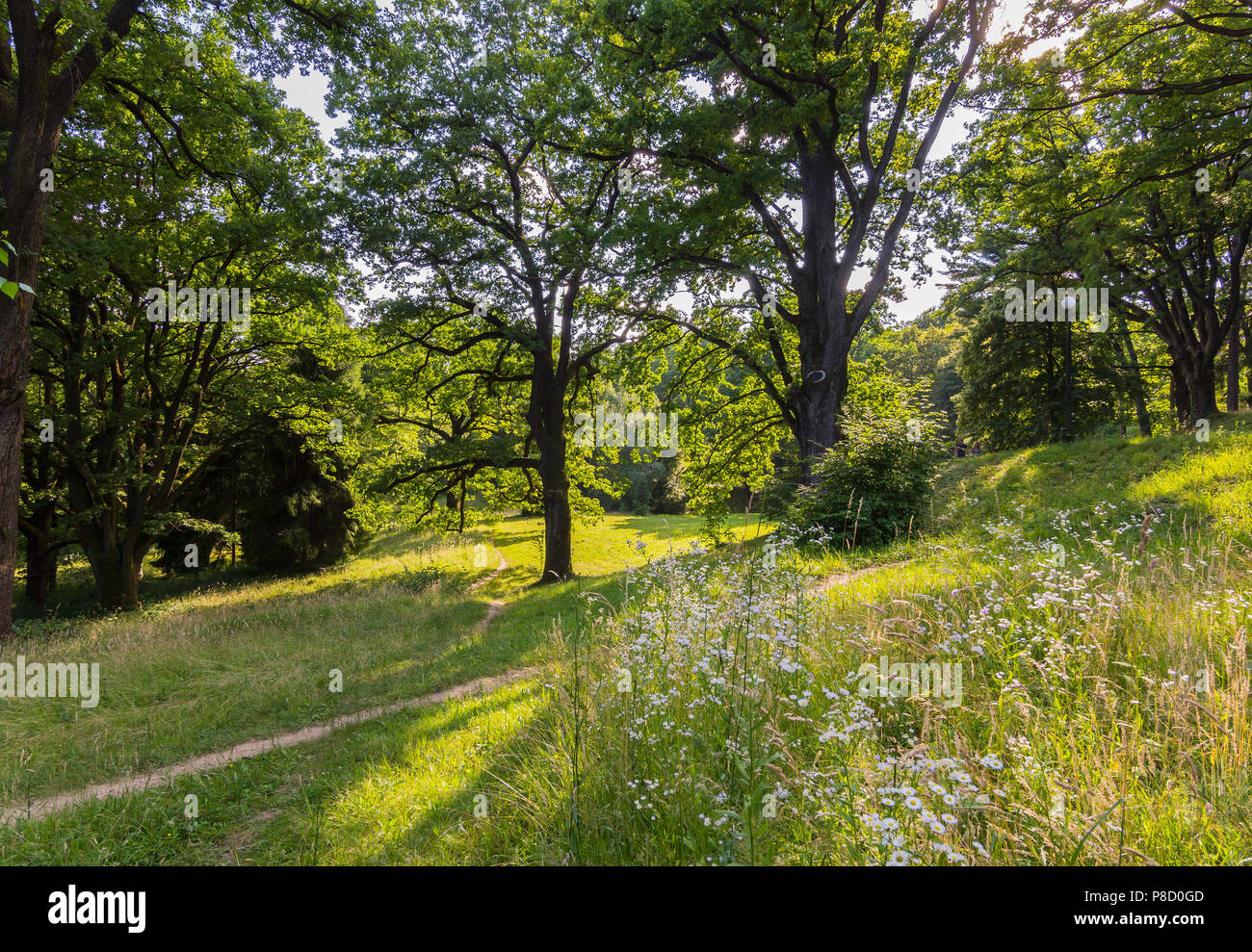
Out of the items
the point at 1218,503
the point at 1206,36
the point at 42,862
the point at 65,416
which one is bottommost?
the point at 42,862

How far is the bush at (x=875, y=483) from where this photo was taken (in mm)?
9133

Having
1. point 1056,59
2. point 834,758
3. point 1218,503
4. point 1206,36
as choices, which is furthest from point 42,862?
point 1206,36

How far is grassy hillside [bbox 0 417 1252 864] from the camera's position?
88.4 inches

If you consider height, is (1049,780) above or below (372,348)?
below

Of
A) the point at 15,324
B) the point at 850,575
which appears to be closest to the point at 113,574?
the point at 15,324

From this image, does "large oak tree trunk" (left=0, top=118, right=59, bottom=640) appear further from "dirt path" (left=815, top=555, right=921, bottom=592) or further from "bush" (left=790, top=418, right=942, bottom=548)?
"bush" (left=790, top=418, right=942, bottom=548)

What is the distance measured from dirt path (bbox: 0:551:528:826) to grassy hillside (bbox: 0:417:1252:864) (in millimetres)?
267

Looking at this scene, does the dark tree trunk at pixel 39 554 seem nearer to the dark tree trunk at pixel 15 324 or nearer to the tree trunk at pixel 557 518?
the dark tree trunk at pixel 15 324

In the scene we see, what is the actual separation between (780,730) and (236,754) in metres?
6.75

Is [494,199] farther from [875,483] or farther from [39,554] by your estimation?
[39,554]

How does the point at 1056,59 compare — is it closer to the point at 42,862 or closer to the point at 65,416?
the point at 42,862

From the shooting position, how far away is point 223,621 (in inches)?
483
